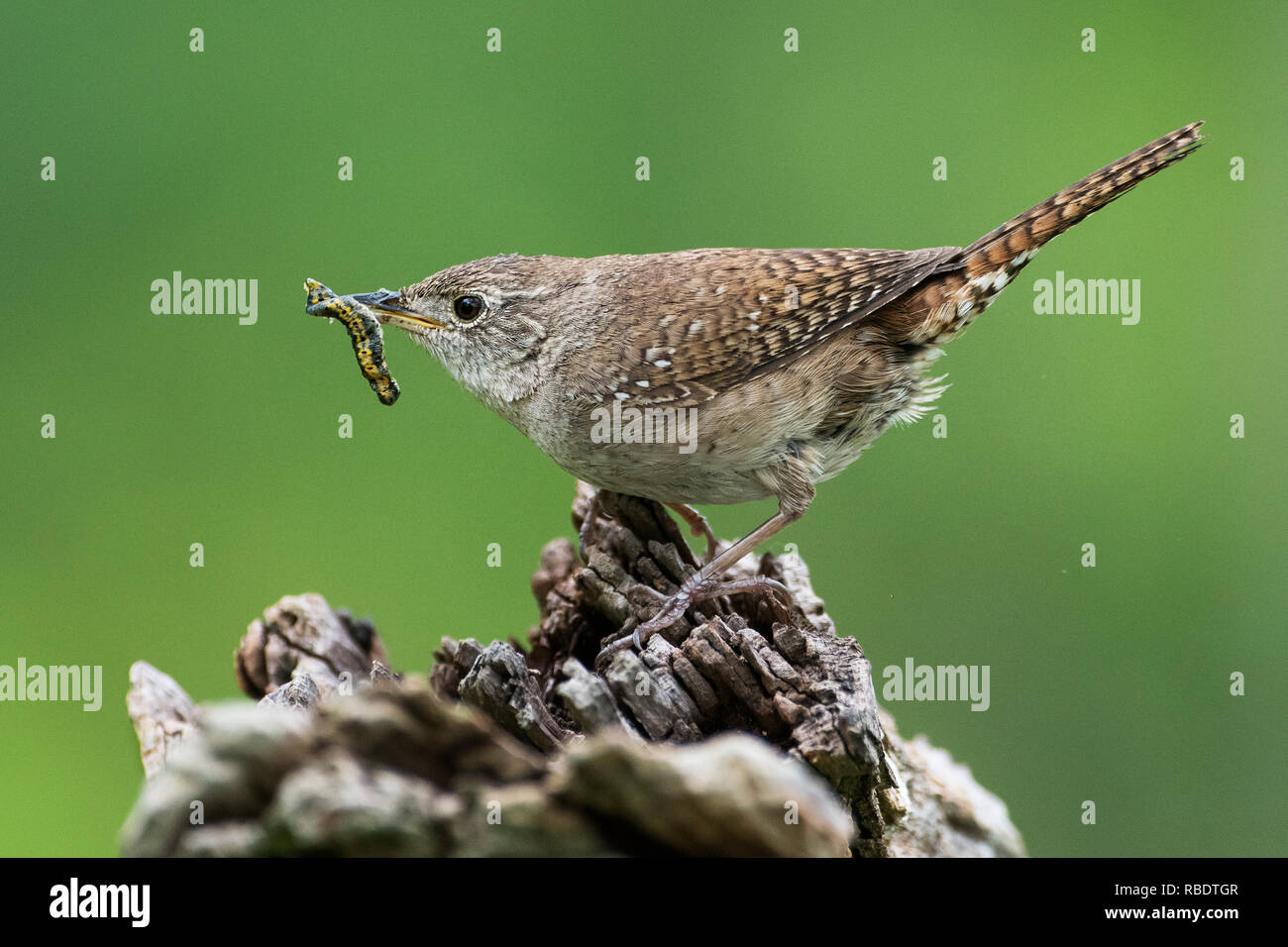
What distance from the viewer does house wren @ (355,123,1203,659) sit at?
15.3 feet

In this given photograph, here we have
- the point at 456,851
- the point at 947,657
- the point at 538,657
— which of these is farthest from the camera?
the point at 947,657

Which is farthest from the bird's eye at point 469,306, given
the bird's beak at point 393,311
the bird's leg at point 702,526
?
the bird's leg at point 702,526

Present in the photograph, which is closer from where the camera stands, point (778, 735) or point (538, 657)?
point (778, 735)

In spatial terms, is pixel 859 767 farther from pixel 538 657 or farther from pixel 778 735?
pixel 538 657

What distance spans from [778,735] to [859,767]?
34 cm

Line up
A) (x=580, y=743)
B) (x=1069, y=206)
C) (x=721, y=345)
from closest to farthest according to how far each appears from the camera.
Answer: (x=580, y=743)
(x=721, y=345)
(x=1069, y=206)

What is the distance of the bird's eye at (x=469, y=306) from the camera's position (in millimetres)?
5020

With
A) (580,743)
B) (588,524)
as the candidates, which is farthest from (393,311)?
(580,743)

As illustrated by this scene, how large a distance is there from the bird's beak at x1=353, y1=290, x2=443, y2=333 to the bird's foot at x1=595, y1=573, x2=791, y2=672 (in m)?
1.77

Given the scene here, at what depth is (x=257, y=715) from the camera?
231 centimetres

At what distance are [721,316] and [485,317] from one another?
3.58 ft

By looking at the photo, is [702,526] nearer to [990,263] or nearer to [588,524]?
[588,524]

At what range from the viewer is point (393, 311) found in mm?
5082
